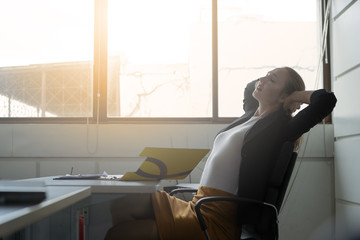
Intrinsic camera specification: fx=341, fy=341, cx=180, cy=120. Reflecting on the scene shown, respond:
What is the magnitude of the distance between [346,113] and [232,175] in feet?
3.98

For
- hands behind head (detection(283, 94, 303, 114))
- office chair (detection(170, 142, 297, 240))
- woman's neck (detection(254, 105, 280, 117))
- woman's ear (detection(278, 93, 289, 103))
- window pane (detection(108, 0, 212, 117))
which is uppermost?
window pane (detection(108, 0, 212, 117))

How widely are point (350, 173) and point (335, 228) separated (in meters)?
0.46

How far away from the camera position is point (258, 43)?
2594mm

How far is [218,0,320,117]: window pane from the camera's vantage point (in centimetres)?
257

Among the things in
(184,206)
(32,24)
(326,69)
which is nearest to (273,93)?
(184,206)

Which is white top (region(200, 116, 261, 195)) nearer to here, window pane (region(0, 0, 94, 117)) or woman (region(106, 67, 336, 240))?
woman (region(106, 67, 336, 240))

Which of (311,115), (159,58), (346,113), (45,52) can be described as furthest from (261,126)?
(45,52)

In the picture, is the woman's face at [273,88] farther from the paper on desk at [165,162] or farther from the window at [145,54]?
the window at [145,54]

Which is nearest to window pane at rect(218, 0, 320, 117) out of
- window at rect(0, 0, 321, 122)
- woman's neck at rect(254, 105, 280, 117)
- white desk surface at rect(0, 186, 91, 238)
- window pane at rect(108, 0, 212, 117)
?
window at rect(0, 0, 321, 122)

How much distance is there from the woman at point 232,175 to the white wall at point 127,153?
889 millimetres

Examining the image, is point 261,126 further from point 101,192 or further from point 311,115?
point 101,192

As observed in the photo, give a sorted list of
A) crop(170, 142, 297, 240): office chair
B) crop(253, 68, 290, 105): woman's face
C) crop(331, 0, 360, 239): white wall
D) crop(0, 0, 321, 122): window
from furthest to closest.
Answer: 1. crop(0, 0, 321, 122): window
2. crop(331, 0, 360, 239): white wall
3. crop(253, 68, 290, 105): woman's face
4. crop(170, 142, 297, 240): office chair

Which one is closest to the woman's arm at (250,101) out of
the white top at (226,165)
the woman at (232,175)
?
the woman at (232,175)

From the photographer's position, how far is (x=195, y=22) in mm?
2621
